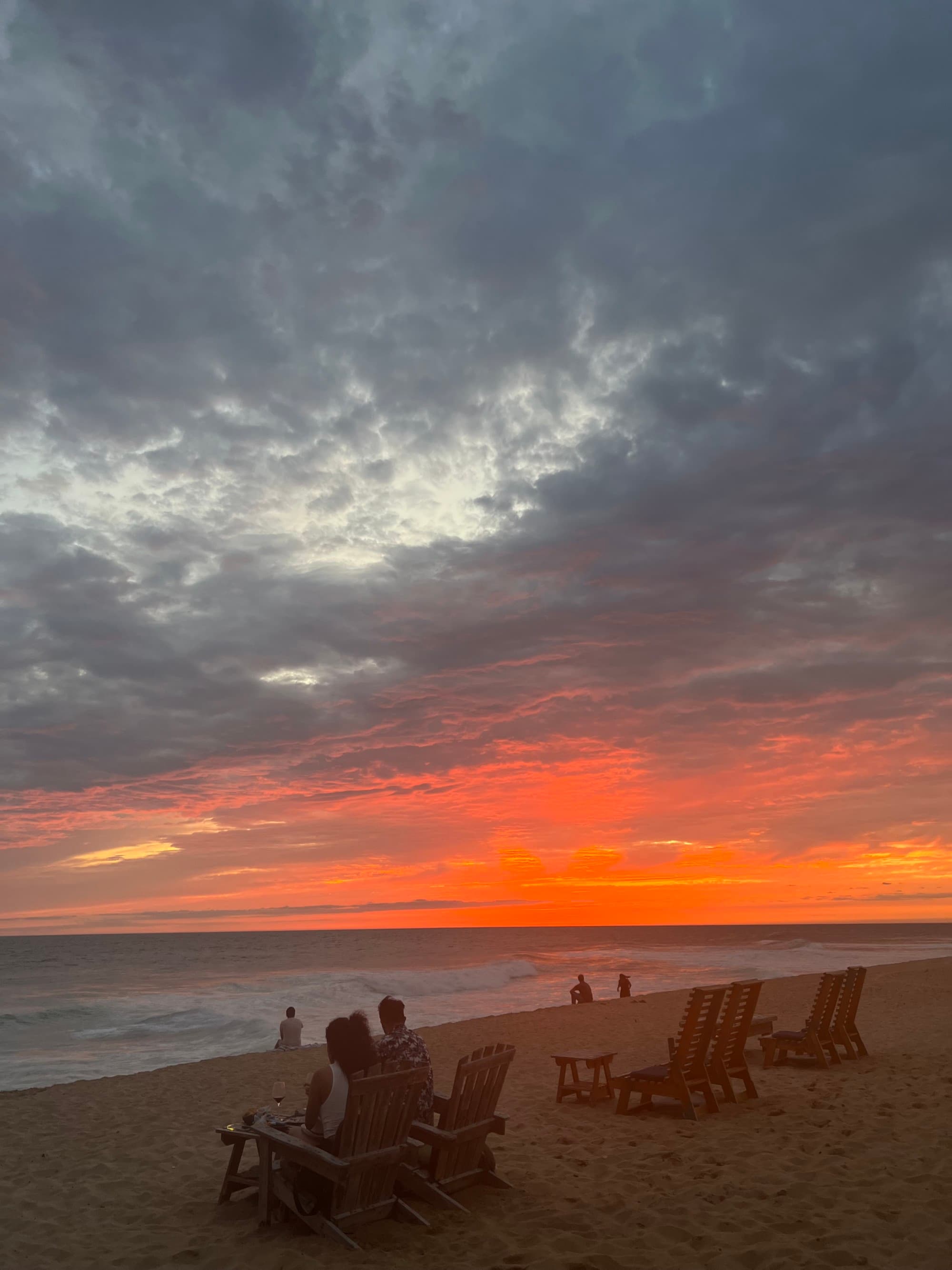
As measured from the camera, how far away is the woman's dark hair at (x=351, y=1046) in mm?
5648

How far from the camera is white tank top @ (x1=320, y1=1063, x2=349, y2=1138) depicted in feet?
18.1

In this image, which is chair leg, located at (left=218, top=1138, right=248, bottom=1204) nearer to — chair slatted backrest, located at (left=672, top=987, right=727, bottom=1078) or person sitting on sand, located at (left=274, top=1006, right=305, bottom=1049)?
chair slatted backrest, located at (left=672, top=987, right=727, bottom=1078)

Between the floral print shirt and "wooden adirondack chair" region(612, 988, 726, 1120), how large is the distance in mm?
3186

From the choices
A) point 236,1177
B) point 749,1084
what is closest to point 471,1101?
point 236,1177

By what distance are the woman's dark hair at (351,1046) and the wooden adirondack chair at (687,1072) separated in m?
3.85

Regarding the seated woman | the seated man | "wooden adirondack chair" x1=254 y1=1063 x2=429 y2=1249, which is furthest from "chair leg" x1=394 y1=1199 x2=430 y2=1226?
the seated woman

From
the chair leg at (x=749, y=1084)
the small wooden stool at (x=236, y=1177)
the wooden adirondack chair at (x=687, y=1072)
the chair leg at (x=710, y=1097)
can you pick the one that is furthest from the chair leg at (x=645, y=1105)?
the small wooden stool at (x=236, y=1177)

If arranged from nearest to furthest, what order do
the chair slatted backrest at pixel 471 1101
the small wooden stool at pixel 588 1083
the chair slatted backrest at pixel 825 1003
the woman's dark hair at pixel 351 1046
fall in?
1. the woman's dark hair at pixel 351 1046
2. the chair slatted backrest at pixel 471 1101
3. the small wooden stool at pixel 588 1083
4. the chair slatted backrest at pixel 825 1003

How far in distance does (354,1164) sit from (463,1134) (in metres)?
1.07

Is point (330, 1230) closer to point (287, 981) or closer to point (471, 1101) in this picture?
point (471, 1101)

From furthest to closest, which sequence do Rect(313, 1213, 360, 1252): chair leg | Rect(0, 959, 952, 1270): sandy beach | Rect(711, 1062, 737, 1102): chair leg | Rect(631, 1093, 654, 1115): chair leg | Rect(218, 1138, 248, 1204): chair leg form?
Rect(631, 1093, 654, 1115): chair leg < Rect(711, 1062, 737, 1102): chair leg < Rect(218, 1138, 248, 1204): chair leg < Rect(313, 1213, 360, 1252): chair leg < Rect(0, 959, 952, 1270): sandy beach

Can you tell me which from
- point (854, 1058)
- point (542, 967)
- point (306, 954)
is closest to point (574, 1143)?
point (854, 1058)

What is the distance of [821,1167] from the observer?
6375mm

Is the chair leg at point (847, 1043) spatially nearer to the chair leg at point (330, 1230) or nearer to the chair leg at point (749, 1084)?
the chair leg at point (749, 1084)
